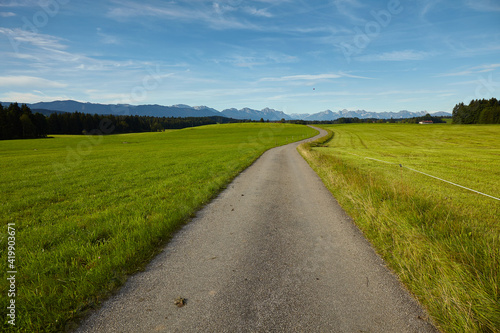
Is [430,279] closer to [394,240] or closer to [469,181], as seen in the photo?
[394,240]

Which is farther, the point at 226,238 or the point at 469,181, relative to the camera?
the point at 469,181

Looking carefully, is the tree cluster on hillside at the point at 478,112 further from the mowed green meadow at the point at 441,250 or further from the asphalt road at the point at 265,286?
the asphalt road at the point at 265,286

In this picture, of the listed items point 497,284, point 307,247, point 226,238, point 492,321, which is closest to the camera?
point 492,321

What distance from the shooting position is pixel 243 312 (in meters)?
3.61

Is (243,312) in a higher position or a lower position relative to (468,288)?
lower

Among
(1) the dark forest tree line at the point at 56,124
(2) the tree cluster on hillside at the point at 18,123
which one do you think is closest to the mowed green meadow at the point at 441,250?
(2) the tree cluster on hillside at the point at 18,123

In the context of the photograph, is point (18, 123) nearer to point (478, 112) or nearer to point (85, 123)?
point (85, 123)

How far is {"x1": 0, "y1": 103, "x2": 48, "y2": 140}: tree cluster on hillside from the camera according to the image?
75125 millimetres

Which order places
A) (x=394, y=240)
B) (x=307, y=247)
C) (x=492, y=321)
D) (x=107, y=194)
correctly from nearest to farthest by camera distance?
(x=492, y=321) < (x=394, y=240) < (x=307, y=247) < (x=107, y=194)

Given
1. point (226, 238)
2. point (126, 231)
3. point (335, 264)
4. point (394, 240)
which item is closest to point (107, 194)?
point (126, 231)

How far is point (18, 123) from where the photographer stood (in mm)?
79562

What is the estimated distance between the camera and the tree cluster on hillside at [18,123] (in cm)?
7512

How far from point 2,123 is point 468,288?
368ft

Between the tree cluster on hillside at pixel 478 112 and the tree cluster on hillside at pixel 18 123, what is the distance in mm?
189913
